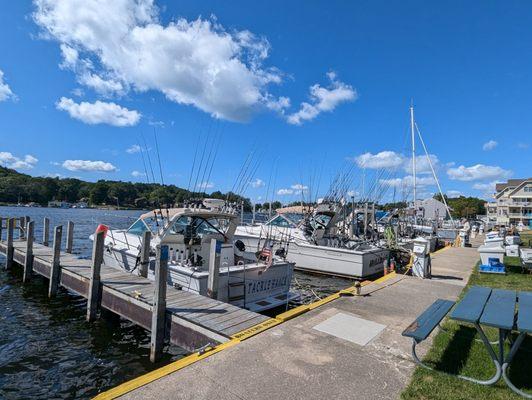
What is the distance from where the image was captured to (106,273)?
8758mm

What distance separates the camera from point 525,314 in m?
3.54

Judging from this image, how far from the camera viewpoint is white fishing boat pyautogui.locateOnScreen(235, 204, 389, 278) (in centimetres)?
1342

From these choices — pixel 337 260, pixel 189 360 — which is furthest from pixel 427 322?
pixel 337 260

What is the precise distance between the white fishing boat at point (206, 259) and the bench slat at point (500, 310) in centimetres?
478

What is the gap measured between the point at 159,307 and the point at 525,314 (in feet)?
16.2

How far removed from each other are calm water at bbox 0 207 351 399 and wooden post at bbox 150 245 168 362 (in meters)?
0.32

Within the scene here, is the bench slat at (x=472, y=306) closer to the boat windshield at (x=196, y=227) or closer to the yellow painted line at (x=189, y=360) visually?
the yellow painted line at (x=189, y=360)

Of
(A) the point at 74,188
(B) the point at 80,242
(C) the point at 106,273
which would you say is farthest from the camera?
(A) the point at 74,188

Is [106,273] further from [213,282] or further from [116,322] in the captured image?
[213,282]

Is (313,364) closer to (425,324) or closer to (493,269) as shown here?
(425,324)

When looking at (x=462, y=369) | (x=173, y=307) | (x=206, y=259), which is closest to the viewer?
(x=462, y=369)

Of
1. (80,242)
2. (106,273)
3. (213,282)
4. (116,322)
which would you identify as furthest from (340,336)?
(80,242)

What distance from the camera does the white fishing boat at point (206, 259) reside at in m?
7.91

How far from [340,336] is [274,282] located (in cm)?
431
